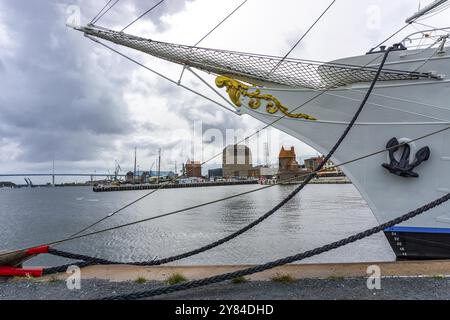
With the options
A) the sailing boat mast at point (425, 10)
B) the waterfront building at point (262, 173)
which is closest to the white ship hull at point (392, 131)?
the sailing boat mast at point (425, 10)

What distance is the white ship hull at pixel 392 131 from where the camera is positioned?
5.47m

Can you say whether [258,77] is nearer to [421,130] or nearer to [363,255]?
[421,130]

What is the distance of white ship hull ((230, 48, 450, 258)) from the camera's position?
547 centimetres

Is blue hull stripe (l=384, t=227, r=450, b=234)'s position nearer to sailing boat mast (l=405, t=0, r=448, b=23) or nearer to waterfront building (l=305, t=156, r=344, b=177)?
waterfront building (l=305, t=156, r=344, b=177)

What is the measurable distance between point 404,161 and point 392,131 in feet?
1.68

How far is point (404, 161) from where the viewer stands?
5.57 meters

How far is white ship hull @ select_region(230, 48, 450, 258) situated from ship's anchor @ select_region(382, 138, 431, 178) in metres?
0.08

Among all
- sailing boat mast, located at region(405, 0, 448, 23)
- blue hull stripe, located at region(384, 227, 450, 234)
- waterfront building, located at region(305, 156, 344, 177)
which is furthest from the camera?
sailing boat mast, located at region(405, 0, 448, 23)

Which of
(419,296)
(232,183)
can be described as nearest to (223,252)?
(419,296)

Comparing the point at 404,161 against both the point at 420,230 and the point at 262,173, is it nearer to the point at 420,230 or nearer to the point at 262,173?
the point at 420,230

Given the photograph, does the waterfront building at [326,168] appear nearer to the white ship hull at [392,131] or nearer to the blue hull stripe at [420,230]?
the white ship hull at [392,131]

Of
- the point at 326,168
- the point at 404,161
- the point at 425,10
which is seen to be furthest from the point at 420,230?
the point at 425,10

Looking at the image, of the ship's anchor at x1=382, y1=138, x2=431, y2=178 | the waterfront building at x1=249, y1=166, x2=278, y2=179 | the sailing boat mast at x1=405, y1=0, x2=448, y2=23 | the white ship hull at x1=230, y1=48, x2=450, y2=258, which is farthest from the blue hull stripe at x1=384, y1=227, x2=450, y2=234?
the waterfront building at x1=249, y1=166, x2=278, y2=179

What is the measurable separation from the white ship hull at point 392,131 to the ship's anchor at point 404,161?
0.08 m
